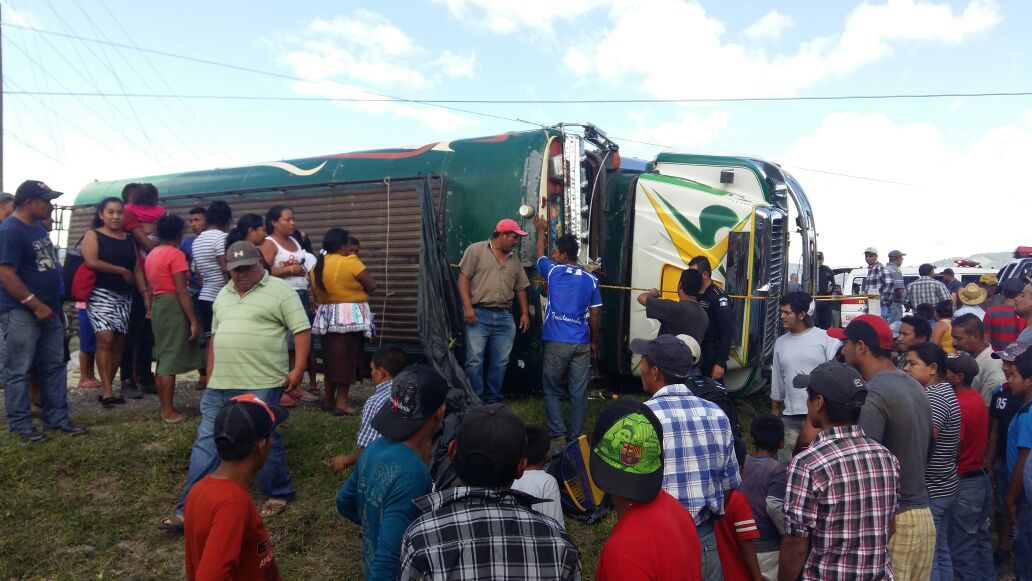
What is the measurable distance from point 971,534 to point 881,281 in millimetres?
8418

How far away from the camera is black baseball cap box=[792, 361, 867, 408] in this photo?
2.74m

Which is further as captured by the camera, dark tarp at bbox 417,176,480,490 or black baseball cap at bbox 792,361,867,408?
dark tarp at bbox 417,176,480,490

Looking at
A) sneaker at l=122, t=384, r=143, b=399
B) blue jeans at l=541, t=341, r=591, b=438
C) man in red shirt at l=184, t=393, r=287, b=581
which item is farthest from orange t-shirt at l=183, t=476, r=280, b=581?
sneaker at l=122, t=384, r=143, b=399

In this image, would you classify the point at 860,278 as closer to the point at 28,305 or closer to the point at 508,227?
the point at 508,227

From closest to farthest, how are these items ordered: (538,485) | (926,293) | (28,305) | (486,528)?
(486,528)
(538,485)
(28,305)
(926,293)

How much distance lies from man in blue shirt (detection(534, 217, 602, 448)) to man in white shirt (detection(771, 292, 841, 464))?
1.61 metres

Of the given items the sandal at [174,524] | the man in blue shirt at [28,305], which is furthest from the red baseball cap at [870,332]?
the man in blue shirt at [28,305]

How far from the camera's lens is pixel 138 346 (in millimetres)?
6887

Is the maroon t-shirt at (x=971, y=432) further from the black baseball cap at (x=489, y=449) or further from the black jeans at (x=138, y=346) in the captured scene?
the black jeans at (x=138, y=346)

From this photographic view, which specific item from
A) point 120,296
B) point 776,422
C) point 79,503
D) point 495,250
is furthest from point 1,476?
point 776,422

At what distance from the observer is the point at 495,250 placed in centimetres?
627

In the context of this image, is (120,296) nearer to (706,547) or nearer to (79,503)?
(79,503)

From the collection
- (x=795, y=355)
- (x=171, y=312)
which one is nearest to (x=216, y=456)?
(x=171, y=312)

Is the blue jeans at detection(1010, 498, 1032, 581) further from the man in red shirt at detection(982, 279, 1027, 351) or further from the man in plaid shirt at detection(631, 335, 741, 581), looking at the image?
the man in plaid shirt at detection(631, 335, 741, 581)
